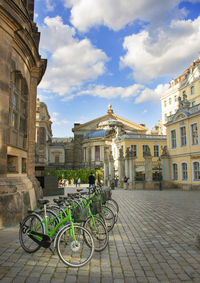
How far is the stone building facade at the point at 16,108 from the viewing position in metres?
7.49

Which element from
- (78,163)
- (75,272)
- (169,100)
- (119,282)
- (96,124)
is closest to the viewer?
(119,282)

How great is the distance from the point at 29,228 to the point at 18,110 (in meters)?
5.69

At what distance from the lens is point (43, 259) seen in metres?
4.82

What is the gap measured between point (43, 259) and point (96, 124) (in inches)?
2692

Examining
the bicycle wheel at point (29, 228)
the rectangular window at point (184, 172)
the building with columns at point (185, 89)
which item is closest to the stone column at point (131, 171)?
the rectangular window at point (184, 172)

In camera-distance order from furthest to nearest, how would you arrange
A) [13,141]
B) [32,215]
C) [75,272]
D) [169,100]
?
1. [169,100]
2. [13,141]
3. [32,215]
4. [75,272]

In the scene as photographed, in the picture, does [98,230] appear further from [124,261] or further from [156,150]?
[156,150]

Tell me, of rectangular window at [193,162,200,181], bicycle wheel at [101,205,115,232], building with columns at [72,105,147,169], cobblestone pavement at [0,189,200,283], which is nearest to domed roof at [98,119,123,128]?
building with columns at [72,105,147,169]

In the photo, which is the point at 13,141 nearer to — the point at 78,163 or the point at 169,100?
the point at 169,100

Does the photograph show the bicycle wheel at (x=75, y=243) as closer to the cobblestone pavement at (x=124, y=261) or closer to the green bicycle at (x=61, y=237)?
the green bicycle at (x=61, y=237)

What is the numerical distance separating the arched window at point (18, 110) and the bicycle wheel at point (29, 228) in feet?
14.1

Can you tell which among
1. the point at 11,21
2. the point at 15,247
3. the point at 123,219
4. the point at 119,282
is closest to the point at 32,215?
the point at 15,247

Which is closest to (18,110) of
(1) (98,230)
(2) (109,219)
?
(2) (109,219)

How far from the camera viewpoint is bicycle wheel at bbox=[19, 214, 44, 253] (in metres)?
5.12
